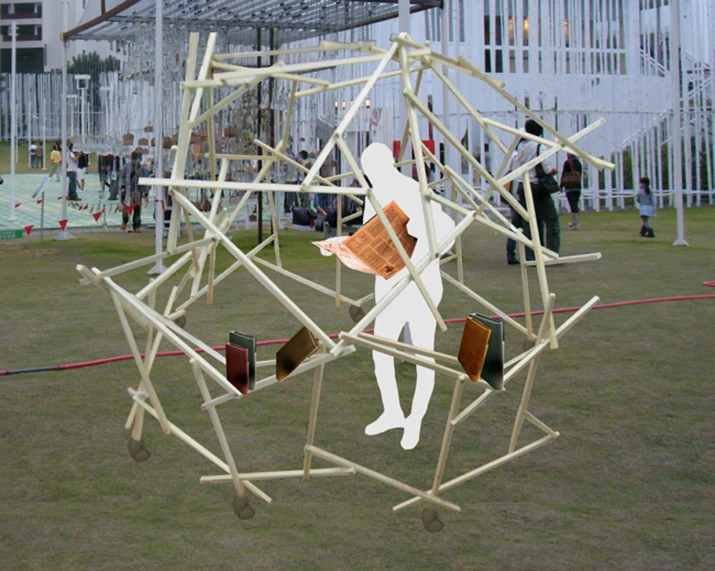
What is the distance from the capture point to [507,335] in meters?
6.59

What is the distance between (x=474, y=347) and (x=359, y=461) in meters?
1.47

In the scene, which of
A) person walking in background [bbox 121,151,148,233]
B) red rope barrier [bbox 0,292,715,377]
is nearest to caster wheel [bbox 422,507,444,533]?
red rope barrier [bbox 0,292,715,377]

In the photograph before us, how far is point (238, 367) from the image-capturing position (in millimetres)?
2572

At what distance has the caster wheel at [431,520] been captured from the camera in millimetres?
3109

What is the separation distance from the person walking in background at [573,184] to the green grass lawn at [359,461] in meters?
7.06

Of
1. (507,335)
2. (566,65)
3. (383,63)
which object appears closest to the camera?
(383,63)

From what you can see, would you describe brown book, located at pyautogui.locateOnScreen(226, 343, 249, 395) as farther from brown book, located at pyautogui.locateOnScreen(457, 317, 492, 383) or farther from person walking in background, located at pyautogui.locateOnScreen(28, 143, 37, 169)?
person walking in background, located at pyautogui.locateOnScreen(28, 143, 37, 169)

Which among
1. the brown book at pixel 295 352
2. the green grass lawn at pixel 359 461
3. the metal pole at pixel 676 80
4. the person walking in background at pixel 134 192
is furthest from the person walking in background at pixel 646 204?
the brown book at pixel 295 352

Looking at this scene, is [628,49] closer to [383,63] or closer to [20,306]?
[20,306]

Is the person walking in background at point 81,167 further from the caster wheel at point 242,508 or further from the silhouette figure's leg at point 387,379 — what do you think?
the caster wheel at point 242,508

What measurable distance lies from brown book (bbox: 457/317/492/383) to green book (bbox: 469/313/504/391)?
0.03 m

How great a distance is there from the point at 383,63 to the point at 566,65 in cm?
1690

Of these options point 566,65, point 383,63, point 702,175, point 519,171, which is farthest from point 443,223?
point 702,175

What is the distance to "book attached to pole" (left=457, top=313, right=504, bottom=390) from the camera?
2609 mm
